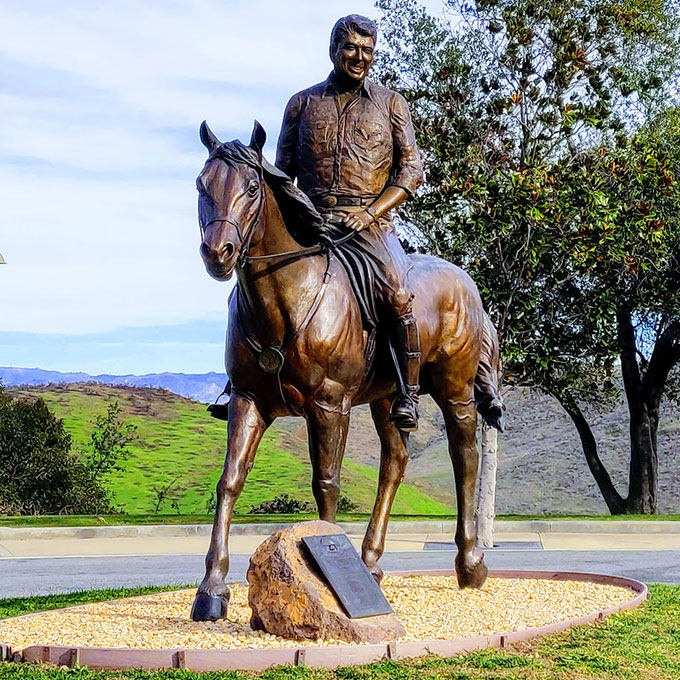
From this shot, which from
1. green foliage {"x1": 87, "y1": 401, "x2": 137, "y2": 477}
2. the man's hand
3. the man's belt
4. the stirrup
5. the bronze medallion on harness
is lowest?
the stirrup

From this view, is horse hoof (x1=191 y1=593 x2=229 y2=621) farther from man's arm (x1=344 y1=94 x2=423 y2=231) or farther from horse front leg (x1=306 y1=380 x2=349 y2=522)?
man's arm (x1=344 y1=94 x2=423 y2=231)

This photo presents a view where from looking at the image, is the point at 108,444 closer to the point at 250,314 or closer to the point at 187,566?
the point at 187,566

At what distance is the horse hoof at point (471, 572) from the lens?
849 cm

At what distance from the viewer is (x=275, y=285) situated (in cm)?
680

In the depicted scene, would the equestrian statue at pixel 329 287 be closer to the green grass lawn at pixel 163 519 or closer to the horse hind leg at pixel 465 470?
the horse hind leg at pixel 465 470

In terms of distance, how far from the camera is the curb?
16109 mm

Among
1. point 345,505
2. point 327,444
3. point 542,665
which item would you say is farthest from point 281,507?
point 542,665

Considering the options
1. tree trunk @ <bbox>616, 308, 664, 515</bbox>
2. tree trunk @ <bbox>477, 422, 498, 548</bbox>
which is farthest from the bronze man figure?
tree trunk @ <bbox>616, 308, 664, 515</bbox>

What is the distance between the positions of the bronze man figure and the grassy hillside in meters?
14.2

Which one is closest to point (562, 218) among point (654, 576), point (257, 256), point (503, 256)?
point (503, 256)

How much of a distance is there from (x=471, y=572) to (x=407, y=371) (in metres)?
1.90

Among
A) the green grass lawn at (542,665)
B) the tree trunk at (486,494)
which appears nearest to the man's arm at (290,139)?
the green grass lawn at (542,665)

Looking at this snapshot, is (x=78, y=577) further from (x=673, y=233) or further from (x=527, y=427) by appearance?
(x=527, y=427)

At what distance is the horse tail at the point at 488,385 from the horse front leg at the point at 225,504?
8.12ft
